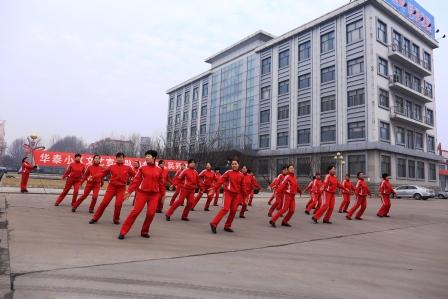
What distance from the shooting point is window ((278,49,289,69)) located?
2002 inches

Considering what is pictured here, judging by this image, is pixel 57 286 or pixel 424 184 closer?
pixel 57 286

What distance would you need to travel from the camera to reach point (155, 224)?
411 inches

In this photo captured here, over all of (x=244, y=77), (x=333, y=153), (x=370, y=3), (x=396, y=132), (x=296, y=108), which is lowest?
(x=333, y=153)

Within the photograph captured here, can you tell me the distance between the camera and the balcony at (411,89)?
42500 millimetres

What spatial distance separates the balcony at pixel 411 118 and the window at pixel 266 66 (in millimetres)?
17574

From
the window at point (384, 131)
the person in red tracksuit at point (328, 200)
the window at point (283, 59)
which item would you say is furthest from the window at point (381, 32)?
the person in red tracksuit at point (328, 200)

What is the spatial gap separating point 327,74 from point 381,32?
283 inches

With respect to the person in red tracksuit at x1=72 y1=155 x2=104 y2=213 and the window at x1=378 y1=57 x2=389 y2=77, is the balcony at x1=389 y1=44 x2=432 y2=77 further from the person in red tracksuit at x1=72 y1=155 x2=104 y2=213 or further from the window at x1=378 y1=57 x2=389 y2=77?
the person in red tracksuit at x1=72 y1=155 x2=104 y2=213

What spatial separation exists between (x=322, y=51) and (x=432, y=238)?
125ft

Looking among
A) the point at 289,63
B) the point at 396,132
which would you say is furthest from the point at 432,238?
the point at 289,63

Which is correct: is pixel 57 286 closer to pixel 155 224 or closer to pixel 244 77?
pixel 155 224

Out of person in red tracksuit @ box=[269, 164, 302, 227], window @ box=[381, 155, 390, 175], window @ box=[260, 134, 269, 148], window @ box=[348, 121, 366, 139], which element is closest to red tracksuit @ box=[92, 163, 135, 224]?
person in red tracksuit @ box=[269, 164, 302, 227]

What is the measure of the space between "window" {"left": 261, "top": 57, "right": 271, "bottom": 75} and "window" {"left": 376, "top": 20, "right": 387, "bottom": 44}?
15.2m

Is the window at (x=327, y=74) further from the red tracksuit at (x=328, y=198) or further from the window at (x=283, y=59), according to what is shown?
the red tracksuit at (x=328, y=198)
